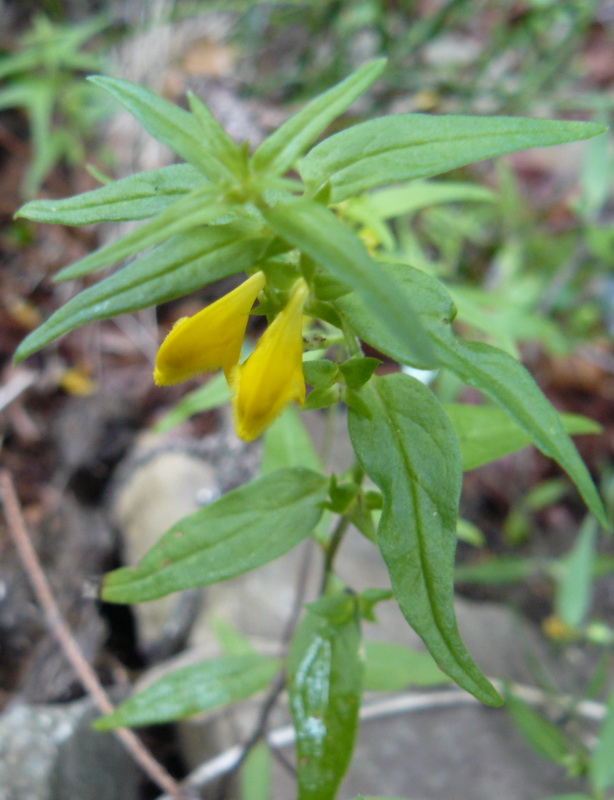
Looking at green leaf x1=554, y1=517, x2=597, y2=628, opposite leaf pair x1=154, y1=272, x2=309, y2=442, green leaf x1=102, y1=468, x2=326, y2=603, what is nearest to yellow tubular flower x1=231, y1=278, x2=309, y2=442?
opposite leaf pair x1=154, y1=272, x2=309, y2=442

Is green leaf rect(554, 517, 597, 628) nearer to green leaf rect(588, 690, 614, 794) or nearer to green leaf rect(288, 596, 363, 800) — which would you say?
green leaf rect(588, 690, 614, 794)

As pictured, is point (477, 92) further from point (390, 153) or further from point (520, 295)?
point (390, 153)

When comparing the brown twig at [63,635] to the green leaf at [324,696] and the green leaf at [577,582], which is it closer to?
the green leaf at [324,696]

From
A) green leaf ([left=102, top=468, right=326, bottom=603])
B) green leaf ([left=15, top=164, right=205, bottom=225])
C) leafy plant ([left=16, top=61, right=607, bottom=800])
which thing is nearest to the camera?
leafy plant ([left=16, top=61, right=607, bottom=800])

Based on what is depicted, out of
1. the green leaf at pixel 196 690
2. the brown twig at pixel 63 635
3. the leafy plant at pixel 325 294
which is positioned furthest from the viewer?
the brown twig at pixel 63 635

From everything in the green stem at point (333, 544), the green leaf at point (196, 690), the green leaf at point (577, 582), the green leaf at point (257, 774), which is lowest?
the green leaf at point (577, 582)

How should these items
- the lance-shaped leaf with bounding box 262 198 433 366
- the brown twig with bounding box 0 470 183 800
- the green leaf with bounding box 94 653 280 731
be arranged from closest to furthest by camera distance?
the lance-shaped leaf with bounding box 262 198 433 366
the green leaf with bounding box 94 653 280 731
the brown twig with bounding box 0 470 183 800

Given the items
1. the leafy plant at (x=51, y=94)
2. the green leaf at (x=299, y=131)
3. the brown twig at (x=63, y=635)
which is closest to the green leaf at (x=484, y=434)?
the green leaf at (x=299, y=131)

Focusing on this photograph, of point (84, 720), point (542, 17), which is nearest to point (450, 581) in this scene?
point (84, 720)

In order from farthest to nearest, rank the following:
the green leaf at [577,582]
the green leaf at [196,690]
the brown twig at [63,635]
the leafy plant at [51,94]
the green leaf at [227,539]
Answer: the leafy plant at [51,94] → the green leaf at [577,582] → the brown twig at [63,635] → the green leaf at [196,690] → the green leaf at [227,539]
